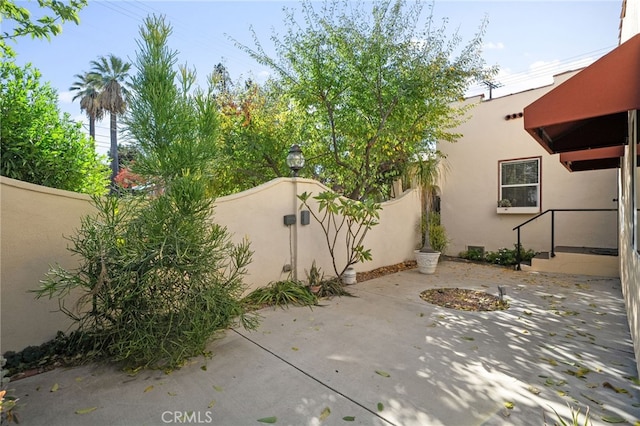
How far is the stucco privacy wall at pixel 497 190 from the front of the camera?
7586 mm

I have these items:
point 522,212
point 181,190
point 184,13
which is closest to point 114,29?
point 184,13

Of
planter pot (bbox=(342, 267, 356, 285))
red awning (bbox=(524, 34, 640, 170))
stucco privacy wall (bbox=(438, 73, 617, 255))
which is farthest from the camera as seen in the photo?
stucco privacy wall (bbox=(438, 73, 617, 255))

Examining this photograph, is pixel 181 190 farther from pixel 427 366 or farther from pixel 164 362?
pixel 427 366

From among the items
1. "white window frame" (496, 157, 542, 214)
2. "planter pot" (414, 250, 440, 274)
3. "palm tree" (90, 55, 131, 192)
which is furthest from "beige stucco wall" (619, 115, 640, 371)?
"palm tree" (90, 55, 131, 192)

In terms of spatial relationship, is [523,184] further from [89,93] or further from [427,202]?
[89,93]

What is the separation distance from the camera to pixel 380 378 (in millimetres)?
2779

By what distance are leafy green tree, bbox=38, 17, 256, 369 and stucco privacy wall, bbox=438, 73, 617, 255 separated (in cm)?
821

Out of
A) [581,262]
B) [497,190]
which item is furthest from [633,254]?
[497,190]

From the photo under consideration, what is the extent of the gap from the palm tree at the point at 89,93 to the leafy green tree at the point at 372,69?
1596cm

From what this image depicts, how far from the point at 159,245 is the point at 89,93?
69.9ft

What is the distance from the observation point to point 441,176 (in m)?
9.91

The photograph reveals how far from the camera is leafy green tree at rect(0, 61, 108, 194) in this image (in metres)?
3.60

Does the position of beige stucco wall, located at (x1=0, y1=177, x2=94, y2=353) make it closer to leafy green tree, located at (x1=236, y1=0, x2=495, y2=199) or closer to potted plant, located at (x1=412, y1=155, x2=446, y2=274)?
leafy green tree, located at (x1=236, y1=0, x2=495, y2=199)
